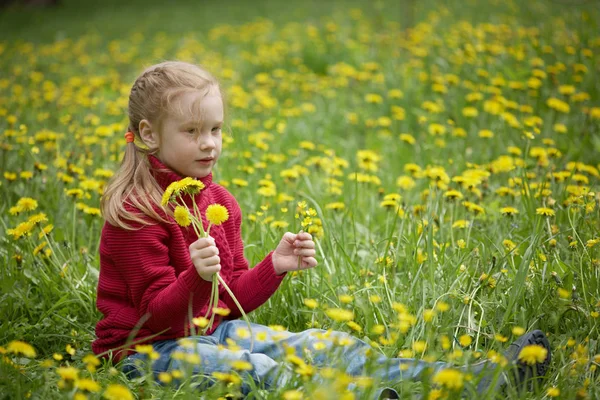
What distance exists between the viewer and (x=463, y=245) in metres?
2.17

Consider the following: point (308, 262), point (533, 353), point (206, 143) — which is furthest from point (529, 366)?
point (206, 143)

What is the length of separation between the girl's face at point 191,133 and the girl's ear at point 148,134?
0.03 meters

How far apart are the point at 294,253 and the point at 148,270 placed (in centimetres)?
41

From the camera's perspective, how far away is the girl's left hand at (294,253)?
1.86m

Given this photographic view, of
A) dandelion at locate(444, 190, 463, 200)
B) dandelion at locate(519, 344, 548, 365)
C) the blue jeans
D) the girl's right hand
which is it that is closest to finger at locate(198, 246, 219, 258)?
the girl's right hand

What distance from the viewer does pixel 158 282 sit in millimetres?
1812

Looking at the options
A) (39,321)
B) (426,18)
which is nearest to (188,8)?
(426,18)

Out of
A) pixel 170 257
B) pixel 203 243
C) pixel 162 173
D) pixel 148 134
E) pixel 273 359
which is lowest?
pixel 273 359

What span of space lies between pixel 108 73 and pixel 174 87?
459 cm

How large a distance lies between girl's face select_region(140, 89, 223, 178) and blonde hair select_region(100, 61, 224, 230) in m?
0.03

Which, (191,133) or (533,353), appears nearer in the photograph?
(533,353)

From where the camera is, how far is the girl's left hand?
73.2 inches

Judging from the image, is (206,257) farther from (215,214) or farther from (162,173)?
(162,173)

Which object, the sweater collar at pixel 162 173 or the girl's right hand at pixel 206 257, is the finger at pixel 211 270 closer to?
the girl's right hand at pixel 206 257
